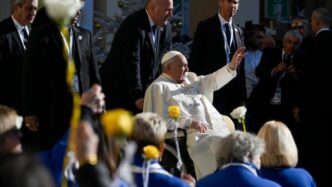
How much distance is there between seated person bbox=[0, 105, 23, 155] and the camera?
430 cm

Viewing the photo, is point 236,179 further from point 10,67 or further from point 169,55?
point 10,67

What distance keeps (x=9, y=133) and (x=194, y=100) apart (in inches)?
166

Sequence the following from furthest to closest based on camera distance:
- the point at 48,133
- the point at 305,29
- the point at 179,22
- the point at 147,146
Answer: the point at 179,22 < the point at 305,29 < the point at 48,133 < the point at 147,146

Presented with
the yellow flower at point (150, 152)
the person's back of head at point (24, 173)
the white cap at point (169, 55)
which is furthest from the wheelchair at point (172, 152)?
the person's back of head at point (24, 173)

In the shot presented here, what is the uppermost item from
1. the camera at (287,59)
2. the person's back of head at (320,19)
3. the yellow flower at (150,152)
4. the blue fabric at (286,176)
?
the person's back of head at (320,19)

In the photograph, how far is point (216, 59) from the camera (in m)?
9.61

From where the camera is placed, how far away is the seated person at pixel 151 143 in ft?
18.7

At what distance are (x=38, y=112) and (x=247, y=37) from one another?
4.09 metres

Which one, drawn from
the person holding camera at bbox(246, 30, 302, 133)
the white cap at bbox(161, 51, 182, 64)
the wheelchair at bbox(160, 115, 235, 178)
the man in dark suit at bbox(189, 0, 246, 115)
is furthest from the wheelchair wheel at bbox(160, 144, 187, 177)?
the person holding camera at bbox(246, 30, 302, 133)

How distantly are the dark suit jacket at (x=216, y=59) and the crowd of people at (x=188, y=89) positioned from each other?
10 millimetres

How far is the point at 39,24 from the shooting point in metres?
8.64

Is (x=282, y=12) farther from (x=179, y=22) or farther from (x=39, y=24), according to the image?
(x=39, y=24)

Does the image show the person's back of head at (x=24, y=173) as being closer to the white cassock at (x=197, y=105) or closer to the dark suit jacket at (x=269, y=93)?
the white cassock at (x=197, y=105)

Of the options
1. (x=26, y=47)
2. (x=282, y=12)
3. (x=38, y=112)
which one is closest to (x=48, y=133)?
(x=38, y=112)
